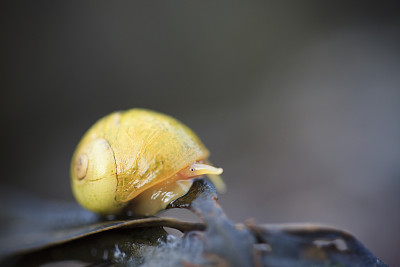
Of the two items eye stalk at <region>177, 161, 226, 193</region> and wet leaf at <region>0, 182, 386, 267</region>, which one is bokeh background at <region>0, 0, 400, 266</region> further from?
wet leaf at <region>0, 182, 386, 267</region>

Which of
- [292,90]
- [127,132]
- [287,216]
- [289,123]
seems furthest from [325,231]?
[292,90]

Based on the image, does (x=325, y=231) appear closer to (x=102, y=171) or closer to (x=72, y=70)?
(x=102, y=171)

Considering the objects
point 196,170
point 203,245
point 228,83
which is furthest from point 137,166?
point 228,83

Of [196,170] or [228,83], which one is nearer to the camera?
[196,170]

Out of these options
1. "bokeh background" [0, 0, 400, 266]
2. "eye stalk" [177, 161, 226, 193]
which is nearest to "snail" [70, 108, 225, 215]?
"eye stalk" [177, 161, 226, 193]

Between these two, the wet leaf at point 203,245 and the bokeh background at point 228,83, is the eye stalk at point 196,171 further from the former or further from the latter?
the bokeh background at point 228,83

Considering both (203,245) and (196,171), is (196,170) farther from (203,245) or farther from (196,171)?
(203,245)
